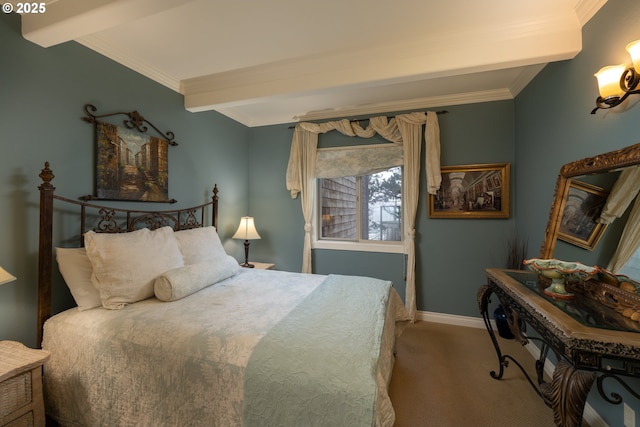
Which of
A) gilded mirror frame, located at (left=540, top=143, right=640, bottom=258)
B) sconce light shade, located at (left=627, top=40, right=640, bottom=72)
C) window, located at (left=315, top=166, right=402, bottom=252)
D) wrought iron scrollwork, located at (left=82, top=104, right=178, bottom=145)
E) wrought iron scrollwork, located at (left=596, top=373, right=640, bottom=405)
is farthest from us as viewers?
window, located at (left=315, top=166, right=402, bottom=252)

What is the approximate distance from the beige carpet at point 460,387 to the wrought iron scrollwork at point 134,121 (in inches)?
120

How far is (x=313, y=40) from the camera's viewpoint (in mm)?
2043

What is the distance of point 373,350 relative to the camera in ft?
3.99

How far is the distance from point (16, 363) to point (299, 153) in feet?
9.92

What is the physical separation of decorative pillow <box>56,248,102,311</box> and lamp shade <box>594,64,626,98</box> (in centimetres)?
323

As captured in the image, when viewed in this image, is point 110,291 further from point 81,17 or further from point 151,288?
point 81,17

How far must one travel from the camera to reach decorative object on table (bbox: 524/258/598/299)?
1336 millimetres

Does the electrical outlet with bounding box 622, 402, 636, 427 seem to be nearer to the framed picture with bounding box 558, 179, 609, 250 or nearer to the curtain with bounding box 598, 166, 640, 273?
the curtain with bounding box 598, 166, 640, 273

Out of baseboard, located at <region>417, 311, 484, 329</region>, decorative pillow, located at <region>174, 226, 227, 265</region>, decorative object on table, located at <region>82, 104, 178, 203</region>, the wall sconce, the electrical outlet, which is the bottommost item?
baseboard, located at <region>417, 311, 484, 329</region>

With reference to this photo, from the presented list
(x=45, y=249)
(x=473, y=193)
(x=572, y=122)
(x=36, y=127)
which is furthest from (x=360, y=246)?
(x=36, y=127)

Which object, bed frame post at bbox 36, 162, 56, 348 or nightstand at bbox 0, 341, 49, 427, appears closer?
nightstand at bbox 0, 341, 49, 427

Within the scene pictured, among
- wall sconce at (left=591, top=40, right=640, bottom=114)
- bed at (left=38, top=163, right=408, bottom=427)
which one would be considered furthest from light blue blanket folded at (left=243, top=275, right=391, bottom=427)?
wall sconce at (left=591, top=40, right=640, bottom=114)

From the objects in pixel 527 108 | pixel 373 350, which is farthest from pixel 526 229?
pixel 373 350

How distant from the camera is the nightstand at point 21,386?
1181 mm
